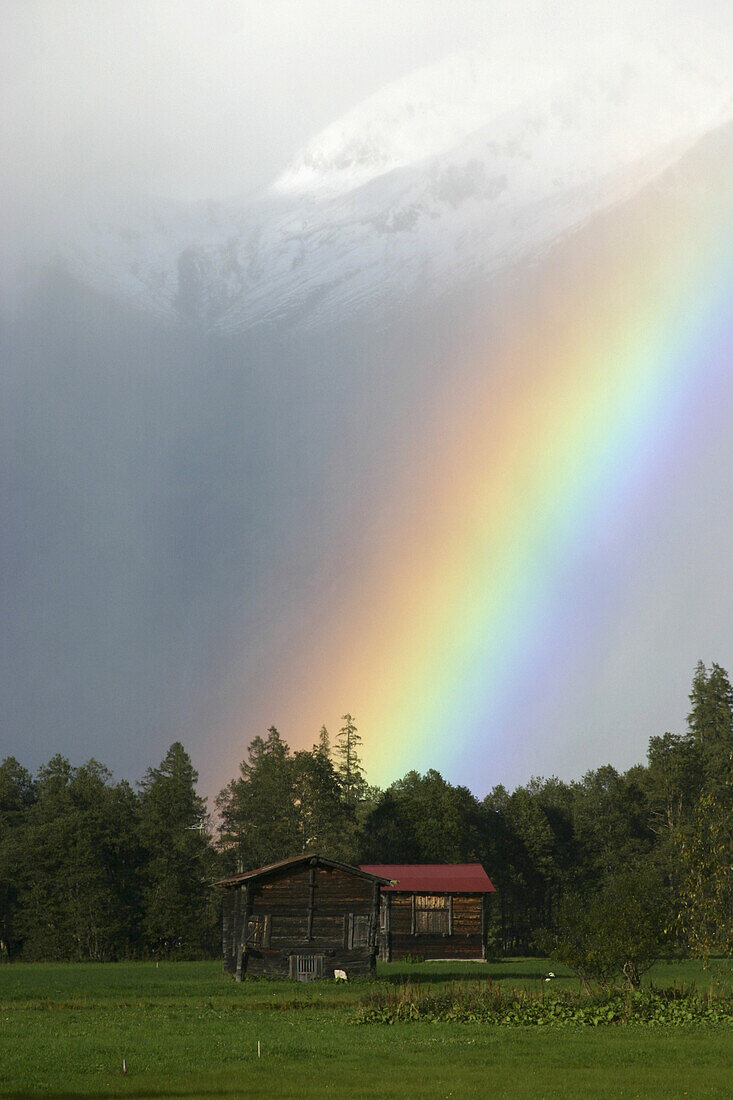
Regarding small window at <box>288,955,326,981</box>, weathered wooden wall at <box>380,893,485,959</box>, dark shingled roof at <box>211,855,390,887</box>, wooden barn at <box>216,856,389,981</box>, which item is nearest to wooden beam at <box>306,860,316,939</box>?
wooden barn at <box>216,856,389,981</box>

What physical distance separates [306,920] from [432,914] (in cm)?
1924

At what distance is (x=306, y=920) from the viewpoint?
52812 mm

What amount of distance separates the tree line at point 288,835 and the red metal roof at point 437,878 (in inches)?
308

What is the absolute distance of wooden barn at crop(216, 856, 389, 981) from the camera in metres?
52.0

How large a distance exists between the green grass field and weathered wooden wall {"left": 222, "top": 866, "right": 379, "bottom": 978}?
1378 centimetres

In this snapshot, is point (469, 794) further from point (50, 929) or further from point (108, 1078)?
point (108, 1078)

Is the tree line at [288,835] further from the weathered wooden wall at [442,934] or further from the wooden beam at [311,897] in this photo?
the wooden beam at [311,897]

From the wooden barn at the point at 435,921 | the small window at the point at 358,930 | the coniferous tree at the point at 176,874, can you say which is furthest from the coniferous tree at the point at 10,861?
the small window at the point at 358,930

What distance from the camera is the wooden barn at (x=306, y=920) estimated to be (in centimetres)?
5200

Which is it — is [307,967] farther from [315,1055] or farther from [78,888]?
[78,888]

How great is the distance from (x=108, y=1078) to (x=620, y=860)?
279ft

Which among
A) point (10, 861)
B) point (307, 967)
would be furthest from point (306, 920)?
point (10, 861)

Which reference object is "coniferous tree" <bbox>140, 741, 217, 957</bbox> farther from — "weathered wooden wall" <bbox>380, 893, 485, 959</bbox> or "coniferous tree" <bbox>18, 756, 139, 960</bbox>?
"weathered wooden wall" <bbox>380, 893, 485, 959</bbox>

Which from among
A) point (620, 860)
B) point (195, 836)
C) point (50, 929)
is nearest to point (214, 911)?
point (195, 836)
